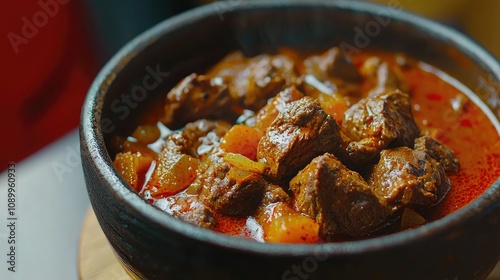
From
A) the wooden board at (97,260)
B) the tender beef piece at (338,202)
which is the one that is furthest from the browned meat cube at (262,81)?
the wooden board at (97,260)

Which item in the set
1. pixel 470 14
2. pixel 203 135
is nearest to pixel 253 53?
pixel 203 135

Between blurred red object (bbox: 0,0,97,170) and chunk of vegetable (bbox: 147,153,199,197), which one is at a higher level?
chunk of vegetable (bbox: 147,153,199,197)

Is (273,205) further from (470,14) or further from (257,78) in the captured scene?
(470,14)

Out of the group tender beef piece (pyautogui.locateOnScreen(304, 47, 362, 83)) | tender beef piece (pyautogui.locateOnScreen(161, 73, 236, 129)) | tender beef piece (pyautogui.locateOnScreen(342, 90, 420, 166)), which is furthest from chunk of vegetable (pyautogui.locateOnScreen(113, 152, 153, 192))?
tender beef piece (pyautogui.locateOnScreen(304, 47, 362, 83))

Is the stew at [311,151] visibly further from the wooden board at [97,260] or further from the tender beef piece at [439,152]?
the wooden board at [97,260]

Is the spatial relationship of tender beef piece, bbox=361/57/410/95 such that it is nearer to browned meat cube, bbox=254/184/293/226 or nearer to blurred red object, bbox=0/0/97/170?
browned meat cube, bbox=254/184/293/226
